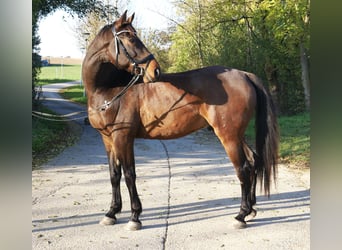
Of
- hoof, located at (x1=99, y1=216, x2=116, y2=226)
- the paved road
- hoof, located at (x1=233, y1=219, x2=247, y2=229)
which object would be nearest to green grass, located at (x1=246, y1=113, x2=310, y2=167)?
the paved road

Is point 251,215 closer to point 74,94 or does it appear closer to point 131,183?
point 131,183

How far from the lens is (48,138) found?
29.0 feet

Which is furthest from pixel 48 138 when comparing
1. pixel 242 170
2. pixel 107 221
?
pixel 242 170

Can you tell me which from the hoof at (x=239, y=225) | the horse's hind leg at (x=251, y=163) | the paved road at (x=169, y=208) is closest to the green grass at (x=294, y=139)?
the paved road at (x=169, y=208)

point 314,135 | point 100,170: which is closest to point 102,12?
point 100,170

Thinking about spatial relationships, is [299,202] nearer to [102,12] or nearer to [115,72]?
[115,72]

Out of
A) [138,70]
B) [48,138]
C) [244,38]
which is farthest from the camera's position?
[244,38]

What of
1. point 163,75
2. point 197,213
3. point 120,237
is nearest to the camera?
point 120,237

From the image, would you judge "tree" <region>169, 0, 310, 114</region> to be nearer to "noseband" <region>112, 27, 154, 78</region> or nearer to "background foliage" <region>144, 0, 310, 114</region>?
"background foliage" <region>144, 0, 310, 114</region>

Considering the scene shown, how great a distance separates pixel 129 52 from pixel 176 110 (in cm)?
78

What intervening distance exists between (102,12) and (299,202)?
8.33 m

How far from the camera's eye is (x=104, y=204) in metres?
4.53

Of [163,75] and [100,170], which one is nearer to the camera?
[163,75]

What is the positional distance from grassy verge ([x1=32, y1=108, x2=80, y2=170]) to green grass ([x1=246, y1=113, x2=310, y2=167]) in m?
4.64
